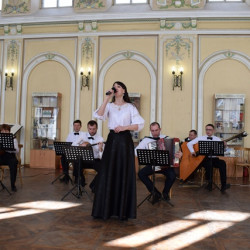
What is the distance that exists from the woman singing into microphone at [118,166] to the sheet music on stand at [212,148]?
2.90 m

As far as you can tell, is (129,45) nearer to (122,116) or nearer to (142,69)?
(142,69)

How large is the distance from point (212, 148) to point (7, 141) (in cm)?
398

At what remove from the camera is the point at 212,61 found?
9.40 metres

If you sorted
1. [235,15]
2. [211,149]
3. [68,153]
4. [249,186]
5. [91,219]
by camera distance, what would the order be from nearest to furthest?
[91,219] → [68,153] → [211,149] → [249,186] → [235,15]

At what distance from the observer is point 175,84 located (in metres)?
9.42

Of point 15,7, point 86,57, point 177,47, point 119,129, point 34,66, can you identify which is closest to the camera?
point 119,129

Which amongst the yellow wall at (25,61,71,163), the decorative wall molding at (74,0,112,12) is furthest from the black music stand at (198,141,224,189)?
the decorative wall molding at (74,0,112,12)

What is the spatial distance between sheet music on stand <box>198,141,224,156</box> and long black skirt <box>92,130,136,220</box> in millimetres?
2907

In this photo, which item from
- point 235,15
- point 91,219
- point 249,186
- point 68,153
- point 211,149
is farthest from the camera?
point 235,15

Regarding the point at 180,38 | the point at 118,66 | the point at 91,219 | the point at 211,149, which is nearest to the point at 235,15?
the point at 180,38

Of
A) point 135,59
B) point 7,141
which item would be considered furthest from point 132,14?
point 7,141

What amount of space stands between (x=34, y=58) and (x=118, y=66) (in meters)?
2.87

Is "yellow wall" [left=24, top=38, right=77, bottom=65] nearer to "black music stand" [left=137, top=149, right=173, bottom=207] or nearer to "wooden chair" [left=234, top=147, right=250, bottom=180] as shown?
"wooden chair" [left=234, top=147, right=250, bottom=180]

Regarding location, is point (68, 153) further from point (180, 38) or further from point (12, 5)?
point (12, 5)
